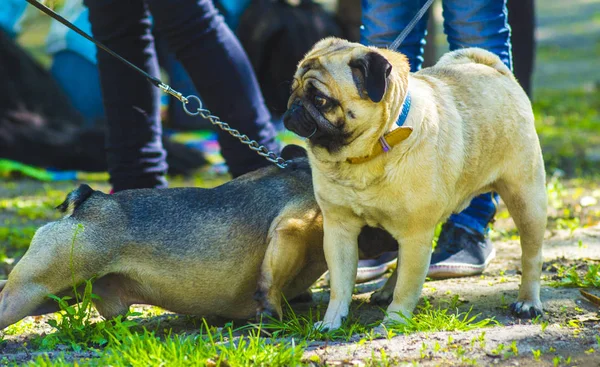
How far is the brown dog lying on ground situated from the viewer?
3.60m

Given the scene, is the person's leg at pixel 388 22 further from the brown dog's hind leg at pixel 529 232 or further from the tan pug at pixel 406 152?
the brown dog's hind leg at pixel 529 232

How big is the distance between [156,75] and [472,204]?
2168mm

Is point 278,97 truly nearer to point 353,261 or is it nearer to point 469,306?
point 353,261

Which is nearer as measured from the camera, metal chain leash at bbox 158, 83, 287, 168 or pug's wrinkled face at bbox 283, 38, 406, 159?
pug's wrinkled face at bbox 283, 38, 406, 159

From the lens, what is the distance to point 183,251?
12.3 ft

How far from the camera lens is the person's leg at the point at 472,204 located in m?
4.33

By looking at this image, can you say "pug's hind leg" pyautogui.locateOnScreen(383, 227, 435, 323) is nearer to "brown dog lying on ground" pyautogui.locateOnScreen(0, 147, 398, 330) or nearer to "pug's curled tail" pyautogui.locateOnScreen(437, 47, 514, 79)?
"brown dog lying on ground" pyautogui.locateOnScreen(0, 147, 398, 330)

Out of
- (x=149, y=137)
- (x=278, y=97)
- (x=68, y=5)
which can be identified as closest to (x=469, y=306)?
(x=278, y=97)

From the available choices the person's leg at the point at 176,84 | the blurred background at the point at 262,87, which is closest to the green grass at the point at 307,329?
the blurred background at the point at 262,87

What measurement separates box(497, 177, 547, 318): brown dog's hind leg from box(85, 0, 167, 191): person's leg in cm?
222

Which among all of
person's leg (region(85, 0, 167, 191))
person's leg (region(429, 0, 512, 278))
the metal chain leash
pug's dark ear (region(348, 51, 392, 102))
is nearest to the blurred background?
person's leg (region(85, 0, 167, 191))

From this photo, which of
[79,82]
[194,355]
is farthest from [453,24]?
[79,82]

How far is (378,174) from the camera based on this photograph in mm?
3363

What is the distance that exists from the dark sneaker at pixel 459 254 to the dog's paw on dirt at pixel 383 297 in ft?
1.38
